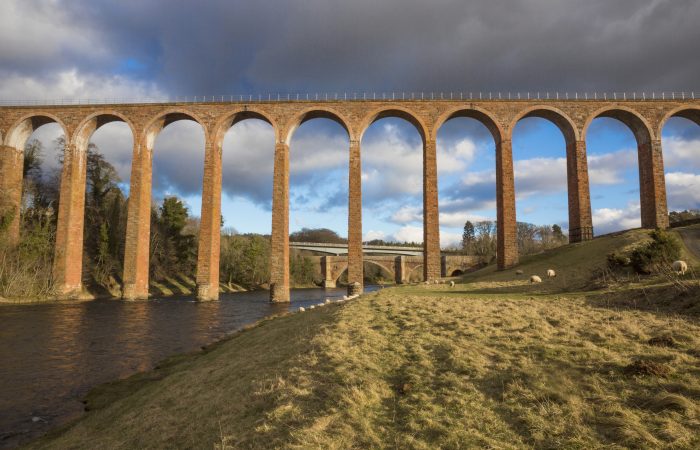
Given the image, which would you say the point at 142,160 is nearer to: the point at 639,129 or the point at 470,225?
the point at 639,129

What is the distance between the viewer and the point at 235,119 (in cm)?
3709

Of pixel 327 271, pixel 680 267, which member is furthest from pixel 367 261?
pixel 680 267

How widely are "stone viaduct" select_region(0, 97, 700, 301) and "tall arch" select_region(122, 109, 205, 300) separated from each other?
0.29 feet

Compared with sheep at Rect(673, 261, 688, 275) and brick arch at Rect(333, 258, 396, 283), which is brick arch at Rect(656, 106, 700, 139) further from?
brick arch at Rect(333, 258, 396, 283)

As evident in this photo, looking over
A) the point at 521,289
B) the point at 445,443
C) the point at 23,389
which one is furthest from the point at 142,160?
the point at 445,443

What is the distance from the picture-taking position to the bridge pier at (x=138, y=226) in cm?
3488

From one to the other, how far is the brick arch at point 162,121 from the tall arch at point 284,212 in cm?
738

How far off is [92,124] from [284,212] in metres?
20.3

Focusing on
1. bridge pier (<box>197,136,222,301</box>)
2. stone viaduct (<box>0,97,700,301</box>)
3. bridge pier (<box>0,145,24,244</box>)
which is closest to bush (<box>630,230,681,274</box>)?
stone viaduct (<box>0,97,700,301</box>)

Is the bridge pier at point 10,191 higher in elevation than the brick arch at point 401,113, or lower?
lower

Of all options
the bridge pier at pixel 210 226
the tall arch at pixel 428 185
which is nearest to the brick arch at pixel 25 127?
the bridge pier at pixel 210 226

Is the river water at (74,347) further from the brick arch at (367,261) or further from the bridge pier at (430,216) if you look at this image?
the brick arch at (367,261)

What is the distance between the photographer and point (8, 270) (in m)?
33.0

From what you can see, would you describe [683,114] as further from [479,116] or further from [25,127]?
[25,127]
